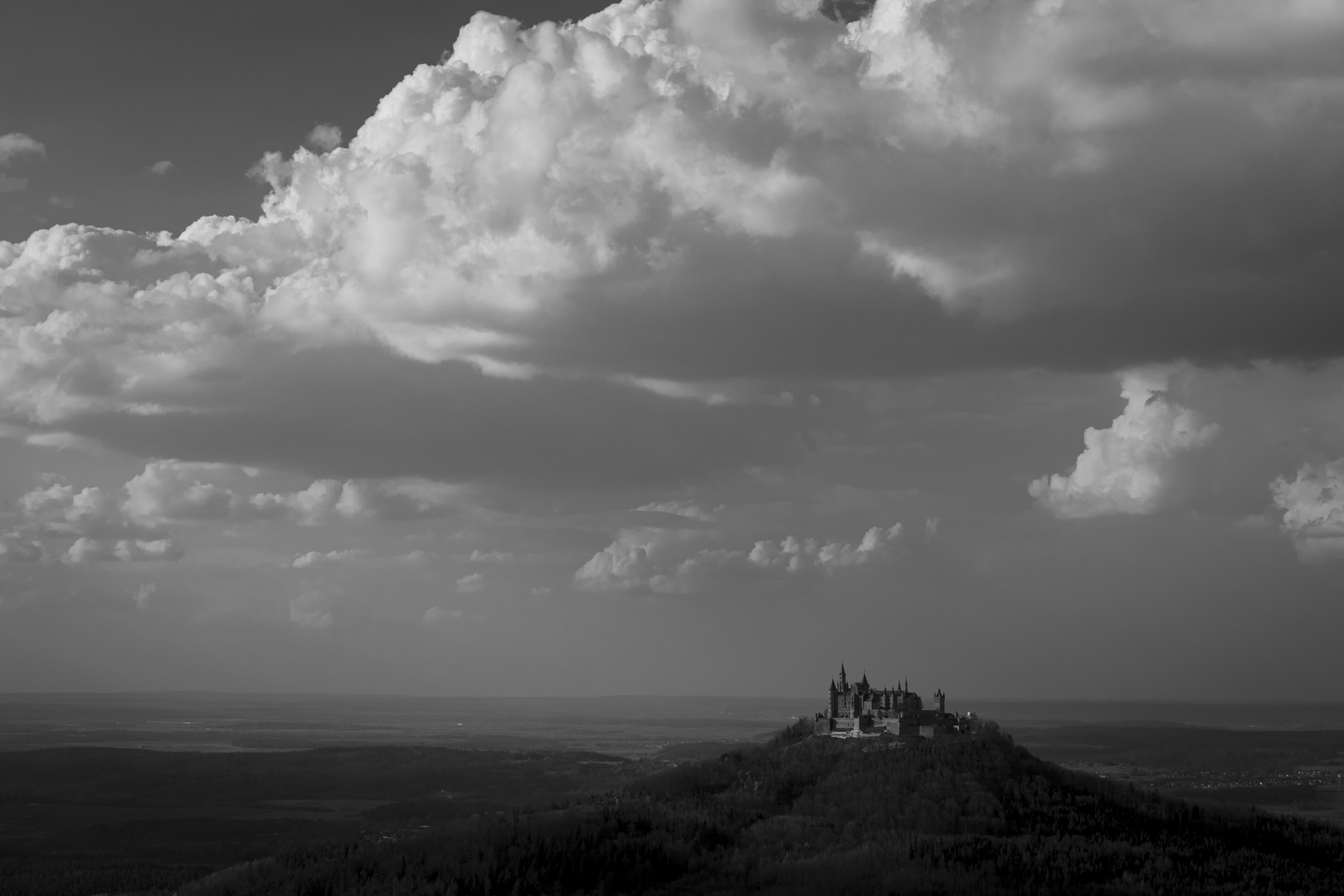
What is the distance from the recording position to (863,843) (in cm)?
9300

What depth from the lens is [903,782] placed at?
10288 cm

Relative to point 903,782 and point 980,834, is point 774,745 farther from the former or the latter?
point 980,834

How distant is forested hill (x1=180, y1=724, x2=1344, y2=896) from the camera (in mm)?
88375

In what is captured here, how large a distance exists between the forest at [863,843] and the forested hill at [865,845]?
170 millimetres

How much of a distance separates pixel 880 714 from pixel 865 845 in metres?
29.9

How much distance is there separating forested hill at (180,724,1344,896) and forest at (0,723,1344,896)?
0.56 ft

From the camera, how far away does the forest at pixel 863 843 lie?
290 feet

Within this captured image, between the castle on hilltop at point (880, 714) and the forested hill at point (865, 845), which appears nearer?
the forested hill at point (865, 845)

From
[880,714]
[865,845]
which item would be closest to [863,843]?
[865,845]

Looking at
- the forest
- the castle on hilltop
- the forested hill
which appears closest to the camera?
the forested hill

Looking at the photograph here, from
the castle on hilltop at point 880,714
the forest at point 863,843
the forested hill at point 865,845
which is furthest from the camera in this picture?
the castle on hilltop at point 880,714

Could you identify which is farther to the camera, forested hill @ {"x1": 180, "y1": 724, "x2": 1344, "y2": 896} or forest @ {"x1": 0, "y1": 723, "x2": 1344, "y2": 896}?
forest @ {"x1": 0, "y1": 723, "x2": 1344, "y2": 896}

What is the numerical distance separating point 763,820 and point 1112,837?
2539 centimetres

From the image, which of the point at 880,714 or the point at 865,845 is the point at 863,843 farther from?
the point at 880,714
